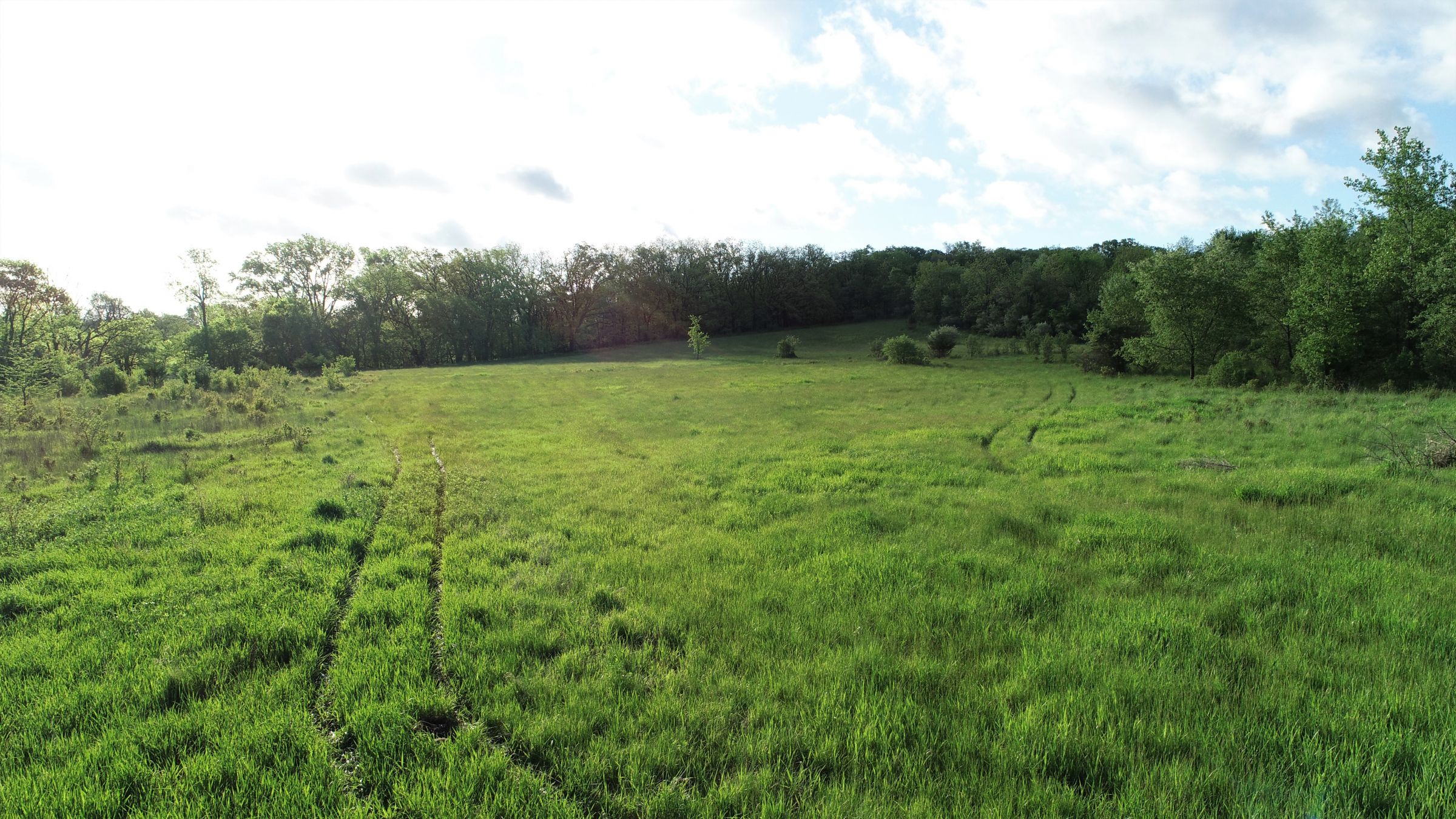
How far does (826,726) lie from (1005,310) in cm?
7857

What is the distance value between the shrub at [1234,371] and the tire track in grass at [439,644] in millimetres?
38639

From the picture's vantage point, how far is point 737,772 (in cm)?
424

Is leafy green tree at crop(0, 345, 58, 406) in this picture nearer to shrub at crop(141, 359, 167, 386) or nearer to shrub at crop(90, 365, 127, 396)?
shrub at crop(90, 365, 127, 396)

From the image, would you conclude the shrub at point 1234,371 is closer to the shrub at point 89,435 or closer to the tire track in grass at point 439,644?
the tire track in grass at point 439,644

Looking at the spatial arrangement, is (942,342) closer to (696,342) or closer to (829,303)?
(696,342)

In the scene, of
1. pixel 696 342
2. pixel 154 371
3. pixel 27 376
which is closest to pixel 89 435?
pixel 27 376

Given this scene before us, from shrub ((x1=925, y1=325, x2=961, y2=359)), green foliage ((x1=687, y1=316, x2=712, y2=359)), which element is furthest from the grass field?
green foliage ((x1=687, y1=316, x2=712, y2=359))

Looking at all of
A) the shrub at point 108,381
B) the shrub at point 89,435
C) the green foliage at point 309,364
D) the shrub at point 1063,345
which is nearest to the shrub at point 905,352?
the shrub at point 1063,345

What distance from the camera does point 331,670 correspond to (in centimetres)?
559

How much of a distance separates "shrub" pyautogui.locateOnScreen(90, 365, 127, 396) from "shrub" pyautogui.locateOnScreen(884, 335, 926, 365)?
52706 millimetres

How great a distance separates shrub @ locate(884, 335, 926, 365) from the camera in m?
51.4

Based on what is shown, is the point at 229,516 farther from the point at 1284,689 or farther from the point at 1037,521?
the point at 1284,689

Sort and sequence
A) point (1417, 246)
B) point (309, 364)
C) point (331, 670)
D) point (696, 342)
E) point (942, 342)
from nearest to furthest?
1. point (331, 670)
2. point (1417, 246)
3. point (942, 342)
4. point (309, 364)
5. point (696, 342)

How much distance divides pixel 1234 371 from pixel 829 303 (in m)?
65.8
